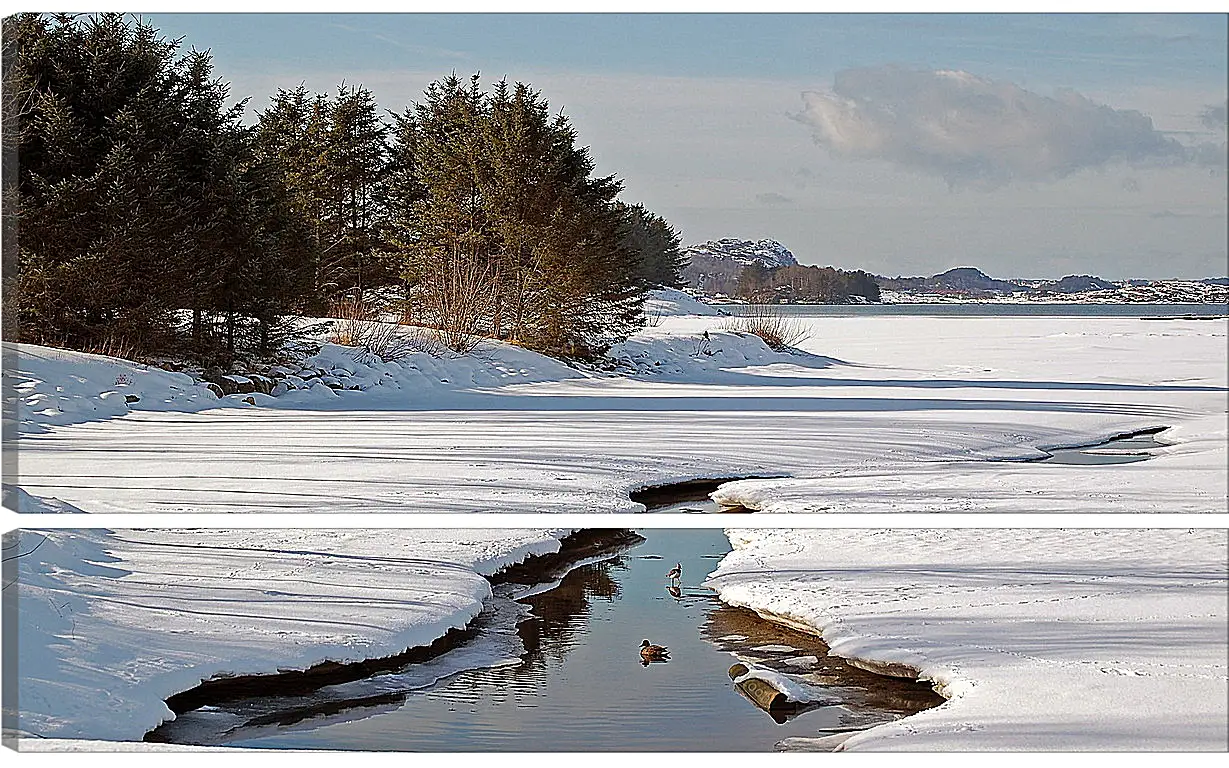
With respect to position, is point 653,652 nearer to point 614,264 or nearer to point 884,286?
point 884,286

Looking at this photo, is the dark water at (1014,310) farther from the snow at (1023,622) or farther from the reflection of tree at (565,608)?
the reflection of tree at (565,608)

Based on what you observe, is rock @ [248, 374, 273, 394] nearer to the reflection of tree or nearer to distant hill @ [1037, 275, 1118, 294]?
the reflection of tree

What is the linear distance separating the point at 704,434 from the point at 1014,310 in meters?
2.36

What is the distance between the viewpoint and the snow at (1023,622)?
1.35m

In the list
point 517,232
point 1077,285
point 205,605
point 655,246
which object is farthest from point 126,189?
point 1077,285

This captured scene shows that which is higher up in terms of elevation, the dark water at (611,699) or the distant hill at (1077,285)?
the distant hill at (1077,285)

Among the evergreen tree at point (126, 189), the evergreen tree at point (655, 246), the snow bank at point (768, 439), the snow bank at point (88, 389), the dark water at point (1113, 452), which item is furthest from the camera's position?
the evergreen tree at point (126, 189)

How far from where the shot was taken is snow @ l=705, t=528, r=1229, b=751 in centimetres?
135

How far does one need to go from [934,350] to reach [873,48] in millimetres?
1448

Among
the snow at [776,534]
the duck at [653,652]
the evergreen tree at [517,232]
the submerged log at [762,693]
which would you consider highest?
the evergreen tree at [517,232]

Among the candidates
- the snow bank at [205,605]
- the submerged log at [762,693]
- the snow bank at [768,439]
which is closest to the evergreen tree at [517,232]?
the snow bank at [768,439]

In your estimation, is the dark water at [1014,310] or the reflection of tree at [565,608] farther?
the reflection of tree at [565,608]

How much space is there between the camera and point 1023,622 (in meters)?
1.83
